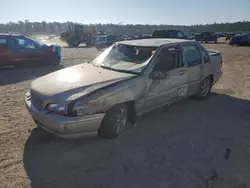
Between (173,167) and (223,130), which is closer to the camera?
(173,167)

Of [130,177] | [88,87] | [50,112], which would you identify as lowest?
[130,177]

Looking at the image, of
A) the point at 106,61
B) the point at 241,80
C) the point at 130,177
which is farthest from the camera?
the point at 241,80

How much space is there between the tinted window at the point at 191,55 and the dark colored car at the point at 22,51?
Answer: 7956 millimetres

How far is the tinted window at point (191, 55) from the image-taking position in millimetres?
5160

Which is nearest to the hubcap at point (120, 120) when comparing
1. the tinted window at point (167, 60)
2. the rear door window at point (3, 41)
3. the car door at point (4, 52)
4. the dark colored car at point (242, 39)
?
the tinted window at point (167, 60)

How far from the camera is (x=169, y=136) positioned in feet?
13.5

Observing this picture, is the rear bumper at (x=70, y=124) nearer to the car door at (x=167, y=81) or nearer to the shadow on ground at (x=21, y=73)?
the car door at (x=167, y=81)

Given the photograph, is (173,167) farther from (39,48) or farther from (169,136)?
(39,48)

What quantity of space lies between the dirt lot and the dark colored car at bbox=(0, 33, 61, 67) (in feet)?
19.6

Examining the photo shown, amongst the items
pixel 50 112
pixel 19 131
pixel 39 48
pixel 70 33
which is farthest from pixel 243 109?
pixel 70 33

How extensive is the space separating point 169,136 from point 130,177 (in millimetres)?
1346

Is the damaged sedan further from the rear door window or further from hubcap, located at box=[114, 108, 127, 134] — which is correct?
the rear door window

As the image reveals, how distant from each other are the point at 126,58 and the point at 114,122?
1491mm

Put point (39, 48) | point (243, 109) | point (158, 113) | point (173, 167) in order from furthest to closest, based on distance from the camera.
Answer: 1. point (39, 48)
2. point (243, 109)
3. point (158, 113)
4. point (173, 167)
